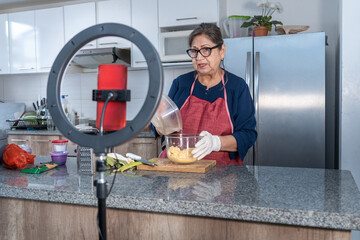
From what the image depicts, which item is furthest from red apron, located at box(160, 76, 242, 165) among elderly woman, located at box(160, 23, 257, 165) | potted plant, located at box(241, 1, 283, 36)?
potted plant, located at box(241, 1, 283, 36)

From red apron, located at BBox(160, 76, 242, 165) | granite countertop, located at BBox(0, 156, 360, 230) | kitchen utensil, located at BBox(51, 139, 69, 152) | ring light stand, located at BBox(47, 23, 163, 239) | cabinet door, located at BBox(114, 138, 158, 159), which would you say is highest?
ring light stand, located at BBox(47, 23, 163, 239)

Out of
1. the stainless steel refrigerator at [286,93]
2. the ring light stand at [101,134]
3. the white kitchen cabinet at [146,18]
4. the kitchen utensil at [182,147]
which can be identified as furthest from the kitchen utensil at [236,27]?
the ring light stand at [101,134]

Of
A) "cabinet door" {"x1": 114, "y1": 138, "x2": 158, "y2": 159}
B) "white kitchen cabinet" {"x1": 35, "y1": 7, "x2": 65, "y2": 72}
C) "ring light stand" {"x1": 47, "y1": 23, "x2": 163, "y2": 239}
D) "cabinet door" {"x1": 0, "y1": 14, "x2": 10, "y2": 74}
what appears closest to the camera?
"ring light stand" {"x1": 47, "y1": 23, "x2": 163, "y2": 239}

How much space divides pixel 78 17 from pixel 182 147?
8.35 ft

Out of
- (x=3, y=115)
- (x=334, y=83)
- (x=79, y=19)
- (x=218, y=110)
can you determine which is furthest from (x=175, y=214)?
(x=3, y=115)

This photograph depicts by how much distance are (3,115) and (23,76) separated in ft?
1.88

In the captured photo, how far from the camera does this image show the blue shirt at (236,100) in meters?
1.60

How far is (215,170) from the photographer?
4.29 feet

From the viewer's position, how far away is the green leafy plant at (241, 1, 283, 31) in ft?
8.78

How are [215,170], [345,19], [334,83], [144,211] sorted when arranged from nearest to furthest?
1. [144,211]
2. [215,170]
3. [345,19]
4. [334,83]

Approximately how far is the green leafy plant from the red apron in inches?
46.2

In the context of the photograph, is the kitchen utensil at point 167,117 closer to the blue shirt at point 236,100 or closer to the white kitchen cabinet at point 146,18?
the blue shirt at point 236,100

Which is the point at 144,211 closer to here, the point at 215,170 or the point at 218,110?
the point at 215,170

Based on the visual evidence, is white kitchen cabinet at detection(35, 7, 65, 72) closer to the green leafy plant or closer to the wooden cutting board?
the green leafy plant
